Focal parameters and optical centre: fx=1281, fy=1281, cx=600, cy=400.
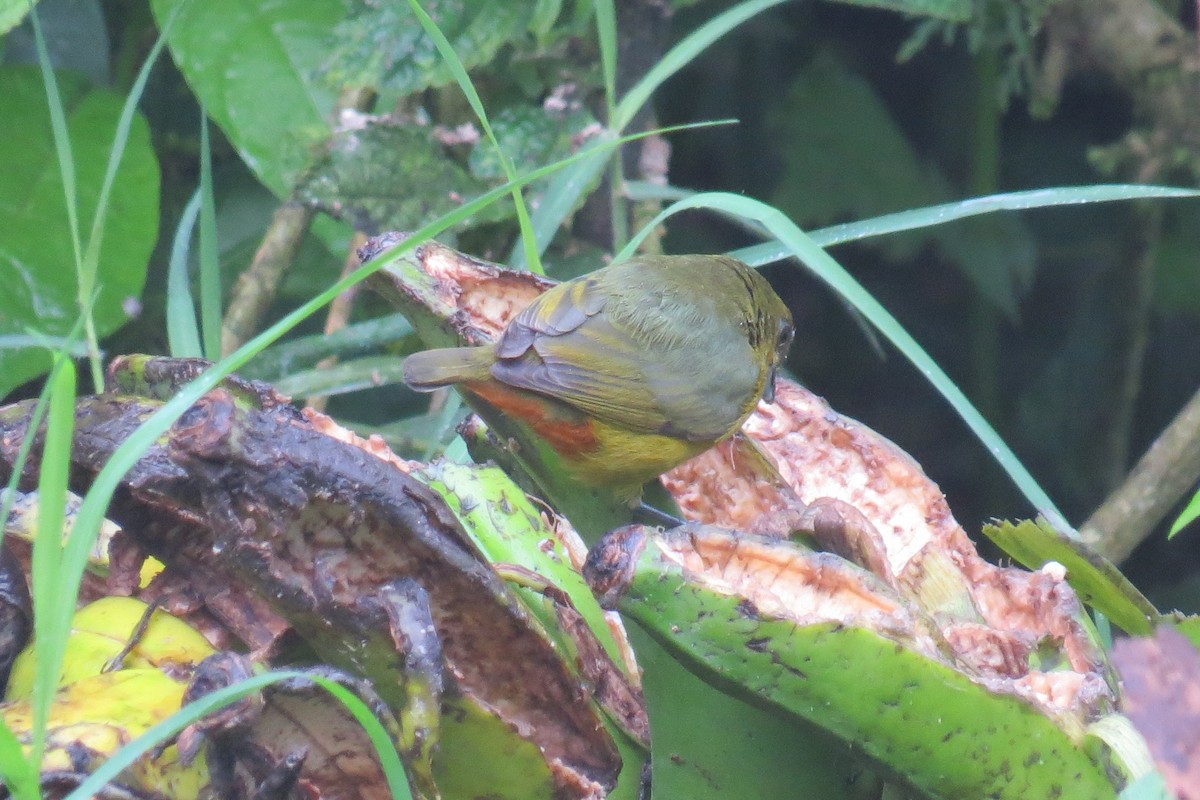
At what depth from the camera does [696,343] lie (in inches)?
87.7

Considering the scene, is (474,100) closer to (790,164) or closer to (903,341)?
(903,341)

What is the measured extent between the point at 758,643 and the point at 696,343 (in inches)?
52.5

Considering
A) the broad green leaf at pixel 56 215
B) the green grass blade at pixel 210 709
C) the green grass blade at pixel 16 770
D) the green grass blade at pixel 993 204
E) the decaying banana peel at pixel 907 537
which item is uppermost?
the green grass blade at pixel 993 204

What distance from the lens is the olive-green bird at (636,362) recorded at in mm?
1727

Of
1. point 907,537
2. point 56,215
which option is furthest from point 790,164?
point 907,537

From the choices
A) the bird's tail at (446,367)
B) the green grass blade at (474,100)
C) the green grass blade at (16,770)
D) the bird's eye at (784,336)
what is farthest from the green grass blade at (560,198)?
the green grass blade at (16,770)

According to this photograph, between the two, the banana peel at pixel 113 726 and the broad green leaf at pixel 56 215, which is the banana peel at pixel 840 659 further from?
the broad green leaf at pixel 56 215

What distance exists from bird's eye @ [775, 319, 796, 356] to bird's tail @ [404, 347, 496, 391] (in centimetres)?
80

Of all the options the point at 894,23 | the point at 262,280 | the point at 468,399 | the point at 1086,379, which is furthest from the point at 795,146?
the point at 468,399

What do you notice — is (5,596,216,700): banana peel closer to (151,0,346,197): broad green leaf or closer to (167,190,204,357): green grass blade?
(167,190,204,357): green grass blade

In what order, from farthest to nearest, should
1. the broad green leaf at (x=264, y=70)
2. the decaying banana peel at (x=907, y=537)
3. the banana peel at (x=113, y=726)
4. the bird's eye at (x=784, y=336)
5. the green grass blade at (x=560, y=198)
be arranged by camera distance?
the bird's eye at (x=784, y=336)
the broad green leaf at (x=264, y=70)
the green grass blade at (x=560, y=198)
the decaying banana peel at (x=907, y=537)
the banana peel at (x=113, y=726)

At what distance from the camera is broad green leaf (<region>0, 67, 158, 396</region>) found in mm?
2201

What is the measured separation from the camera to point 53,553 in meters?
0.95

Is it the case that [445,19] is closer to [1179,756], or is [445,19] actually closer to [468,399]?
[468,399]
